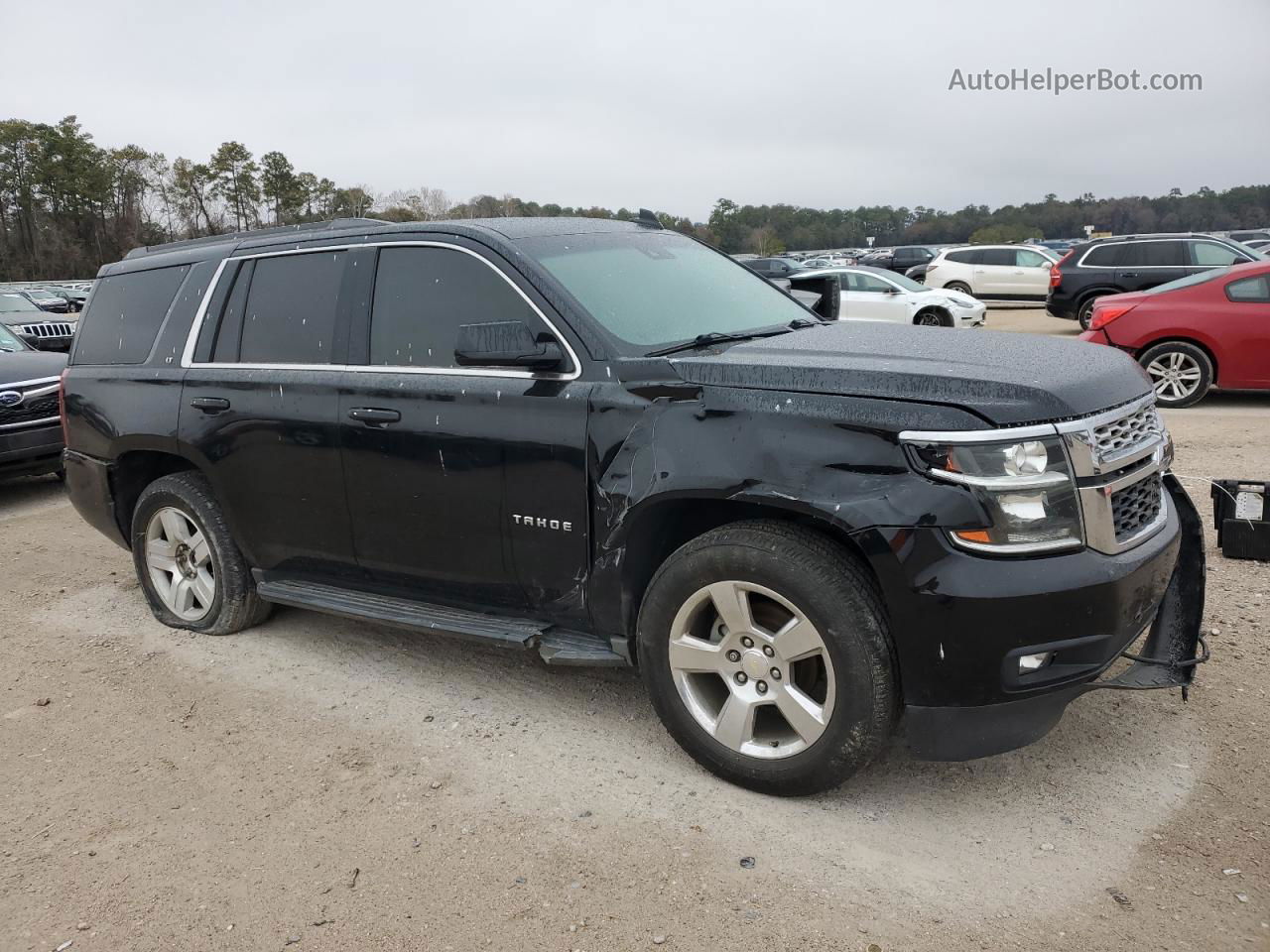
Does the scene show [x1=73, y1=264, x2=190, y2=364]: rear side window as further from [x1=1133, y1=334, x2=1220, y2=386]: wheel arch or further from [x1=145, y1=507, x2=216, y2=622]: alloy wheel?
[x1=1133, y1=334, x2=1220, y2=386]: wheel arch

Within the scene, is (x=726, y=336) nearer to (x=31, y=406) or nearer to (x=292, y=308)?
(x=292, y=308)

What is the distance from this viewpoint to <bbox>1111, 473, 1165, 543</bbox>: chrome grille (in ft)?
9.41

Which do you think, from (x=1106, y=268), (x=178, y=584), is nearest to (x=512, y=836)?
(x=178, y=584)

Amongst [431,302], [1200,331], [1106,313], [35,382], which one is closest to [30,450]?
[35,382]

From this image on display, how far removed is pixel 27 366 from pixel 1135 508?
28.2ft

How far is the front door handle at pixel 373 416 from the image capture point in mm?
3768

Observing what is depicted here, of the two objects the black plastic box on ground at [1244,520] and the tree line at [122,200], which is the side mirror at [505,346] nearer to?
the black plastic box on ground at [1244,520]

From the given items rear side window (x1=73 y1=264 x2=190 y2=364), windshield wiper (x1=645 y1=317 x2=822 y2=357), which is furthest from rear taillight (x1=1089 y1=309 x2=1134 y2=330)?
rear side window (x1=73 y1=264 x2=190 y2=364)

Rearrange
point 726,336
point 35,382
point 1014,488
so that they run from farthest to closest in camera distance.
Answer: point 35,382 < point 726,336 < point 1014,488

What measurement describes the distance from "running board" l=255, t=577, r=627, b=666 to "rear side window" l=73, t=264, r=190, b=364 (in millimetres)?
1476

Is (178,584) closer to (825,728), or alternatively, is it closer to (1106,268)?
(825,728)

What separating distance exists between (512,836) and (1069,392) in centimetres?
215

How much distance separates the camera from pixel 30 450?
784 cm

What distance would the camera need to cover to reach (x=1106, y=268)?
1552 centimetres
